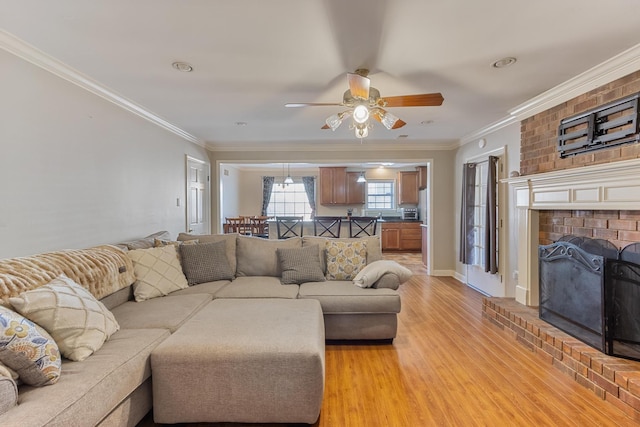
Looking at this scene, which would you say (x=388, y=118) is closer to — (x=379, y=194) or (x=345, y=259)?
(x=345, y=259)

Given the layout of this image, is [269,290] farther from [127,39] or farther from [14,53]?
[14,53]

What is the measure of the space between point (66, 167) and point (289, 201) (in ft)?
22.9

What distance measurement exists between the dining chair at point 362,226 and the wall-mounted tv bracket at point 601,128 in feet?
11.3

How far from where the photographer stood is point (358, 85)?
2.21 m

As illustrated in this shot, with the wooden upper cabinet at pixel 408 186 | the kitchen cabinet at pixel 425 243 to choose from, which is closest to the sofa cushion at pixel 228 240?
the kitchen cabinet at pixel 425 243

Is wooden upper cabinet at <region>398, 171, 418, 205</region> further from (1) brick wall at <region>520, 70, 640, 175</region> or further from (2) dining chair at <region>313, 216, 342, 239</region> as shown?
(1) brick wall at <region>520, 70, 640, 175</region>

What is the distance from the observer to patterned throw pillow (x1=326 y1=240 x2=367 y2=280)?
3.28m

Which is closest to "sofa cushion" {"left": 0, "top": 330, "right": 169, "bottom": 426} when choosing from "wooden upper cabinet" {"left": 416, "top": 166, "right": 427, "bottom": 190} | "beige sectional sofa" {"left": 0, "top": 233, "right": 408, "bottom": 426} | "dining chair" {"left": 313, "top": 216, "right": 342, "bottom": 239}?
"beige sectional sofa" {"left": 0, "top": 233, "right": 408, "bottom": 426}

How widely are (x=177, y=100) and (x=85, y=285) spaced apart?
6.44 ft

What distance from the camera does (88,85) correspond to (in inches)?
105

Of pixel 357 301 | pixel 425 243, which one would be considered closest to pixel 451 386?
pixel 357 301

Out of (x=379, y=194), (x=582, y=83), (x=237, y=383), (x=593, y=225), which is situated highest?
(x=582, y=83)

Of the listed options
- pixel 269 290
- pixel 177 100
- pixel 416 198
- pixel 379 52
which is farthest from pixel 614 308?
pixel 416 198

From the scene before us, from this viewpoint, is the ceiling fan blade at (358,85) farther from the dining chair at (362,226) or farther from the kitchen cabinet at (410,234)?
the kitchen cabinet at (410,234)
